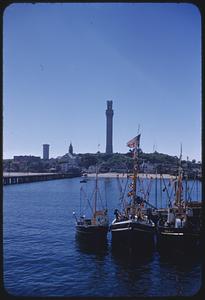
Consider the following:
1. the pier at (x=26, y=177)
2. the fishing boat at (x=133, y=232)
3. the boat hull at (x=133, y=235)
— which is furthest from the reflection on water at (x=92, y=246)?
the pier at (x=26, y=177)

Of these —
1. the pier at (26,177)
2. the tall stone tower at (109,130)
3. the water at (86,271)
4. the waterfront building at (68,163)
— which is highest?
the tall stone tower at (109,130)

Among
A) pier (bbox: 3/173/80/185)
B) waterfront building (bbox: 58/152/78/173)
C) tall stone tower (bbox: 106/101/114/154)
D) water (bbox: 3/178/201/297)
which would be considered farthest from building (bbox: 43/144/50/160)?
water (bbox: 3/178/201/297)

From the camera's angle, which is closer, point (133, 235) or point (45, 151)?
point (133, 235)

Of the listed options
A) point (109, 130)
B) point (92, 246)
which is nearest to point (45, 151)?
point (109, 130)

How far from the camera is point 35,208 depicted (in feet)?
160

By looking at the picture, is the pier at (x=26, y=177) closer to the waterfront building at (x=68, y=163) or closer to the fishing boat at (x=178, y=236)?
the waterfront building at (x=68, y=163)

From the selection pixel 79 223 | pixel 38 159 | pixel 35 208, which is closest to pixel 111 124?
pixel 38 159

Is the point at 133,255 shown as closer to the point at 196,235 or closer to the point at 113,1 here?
the point at 196,235

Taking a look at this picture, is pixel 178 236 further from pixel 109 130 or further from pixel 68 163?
pixel 109 130

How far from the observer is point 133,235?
20.8m

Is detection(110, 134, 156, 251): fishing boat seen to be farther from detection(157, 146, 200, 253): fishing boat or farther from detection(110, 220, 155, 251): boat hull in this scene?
detection(157, 146, 200, 253): fishing boat

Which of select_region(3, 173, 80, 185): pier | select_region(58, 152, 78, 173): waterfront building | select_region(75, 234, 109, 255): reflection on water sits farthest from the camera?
select_region(58, 152, 78, 173): waterfront building

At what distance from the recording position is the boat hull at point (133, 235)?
20875 millimetres

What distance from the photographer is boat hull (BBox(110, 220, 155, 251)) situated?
68.5ft
